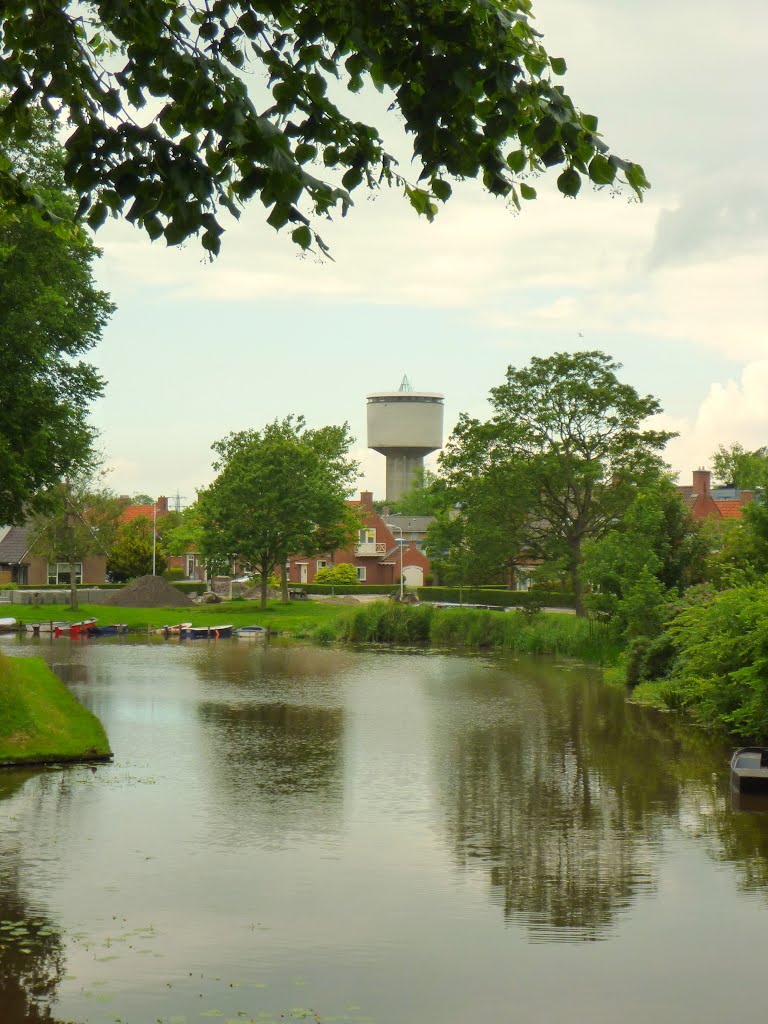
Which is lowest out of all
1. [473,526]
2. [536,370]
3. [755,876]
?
[755,876]

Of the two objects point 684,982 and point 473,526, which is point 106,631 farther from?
point 684,982

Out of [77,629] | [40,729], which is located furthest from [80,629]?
[40,729]

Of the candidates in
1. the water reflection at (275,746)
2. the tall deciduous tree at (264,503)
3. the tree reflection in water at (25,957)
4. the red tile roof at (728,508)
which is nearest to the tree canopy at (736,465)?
the red tile roof at (728,508)

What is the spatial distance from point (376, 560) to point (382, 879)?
3766 inches

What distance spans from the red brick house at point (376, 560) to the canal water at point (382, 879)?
7879 cm

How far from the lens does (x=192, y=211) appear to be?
749 centimetres

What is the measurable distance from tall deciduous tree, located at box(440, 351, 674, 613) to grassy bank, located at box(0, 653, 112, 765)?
3429 cm

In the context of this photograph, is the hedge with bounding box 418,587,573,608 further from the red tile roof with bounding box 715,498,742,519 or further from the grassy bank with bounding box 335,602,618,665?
the red tile roof with bounding box 715,498,742,519

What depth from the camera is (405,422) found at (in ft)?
A: 461

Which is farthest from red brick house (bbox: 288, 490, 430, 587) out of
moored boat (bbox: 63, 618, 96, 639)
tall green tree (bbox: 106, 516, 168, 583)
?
moored boat (bbox: 63, 618, 96, 639)

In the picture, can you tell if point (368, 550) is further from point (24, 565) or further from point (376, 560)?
point (24, 565)

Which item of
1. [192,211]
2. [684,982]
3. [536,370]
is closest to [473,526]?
[536,370]

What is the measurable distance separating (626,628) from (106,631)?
Answer: 36.0 metres

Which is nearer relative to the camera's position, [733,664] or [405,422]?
[733,664]
